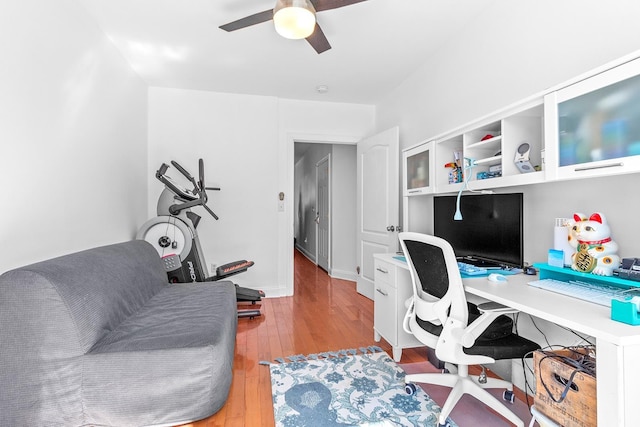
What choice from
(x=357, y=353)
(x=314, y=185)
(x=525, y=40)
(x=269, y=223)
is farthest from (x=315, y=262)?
(x=525, y=40)

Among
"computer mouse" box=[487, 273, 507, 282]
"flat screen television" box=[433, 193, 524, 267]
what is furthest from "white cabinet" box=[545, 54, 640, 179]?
"computer mouse" box=[487, 273, 507, 282]

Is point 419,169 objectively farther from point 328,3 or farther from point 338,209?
point 338,209

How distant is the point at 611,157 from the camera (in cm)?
122

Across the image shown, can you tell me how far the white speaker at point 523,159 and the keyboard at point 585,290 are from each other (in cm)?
58

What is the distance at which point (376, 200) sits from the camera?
12.1 ft

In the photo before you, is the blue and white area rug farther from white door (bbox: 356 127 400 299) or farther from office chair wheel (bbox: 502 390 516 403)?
white door (bbox: 356 127 400 299)

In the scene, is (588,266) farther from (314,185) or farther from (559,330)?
(314,185)

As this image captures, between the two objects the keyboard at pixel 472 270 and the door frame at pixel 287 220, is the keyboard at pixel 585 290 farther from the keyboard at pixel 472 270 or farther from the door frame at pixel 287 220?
the door frame at pixel 287 220

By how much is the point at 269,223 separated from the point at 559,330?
120 inches

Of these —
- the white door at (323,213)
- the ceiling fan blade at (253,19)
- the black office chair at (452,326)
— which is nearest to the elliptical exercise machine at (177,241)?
the ceiling fan blade at (253,19)

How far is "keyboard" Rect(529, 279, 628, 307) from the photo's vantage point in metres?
1.22

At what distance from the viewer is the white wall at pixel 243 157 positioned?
12.3 ft

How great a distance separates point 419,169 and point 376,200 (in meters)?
0.99

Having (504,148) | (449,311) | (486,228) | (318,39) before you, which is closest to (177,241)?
(318,39)
